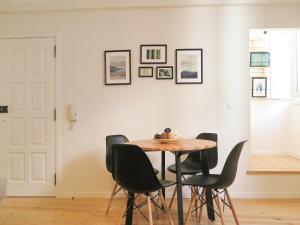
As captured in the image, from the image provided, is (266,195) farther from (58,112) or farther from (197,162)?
(58,112)

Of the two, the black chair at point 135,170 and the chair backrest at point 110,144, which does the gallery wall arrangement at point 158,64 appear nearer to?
the chair backrest at point 110,144

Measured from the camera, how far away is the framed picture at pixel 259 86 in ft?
15.9

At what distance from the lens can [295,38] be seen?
4.61m

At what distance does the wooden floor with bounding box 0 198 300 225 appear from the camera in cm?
252

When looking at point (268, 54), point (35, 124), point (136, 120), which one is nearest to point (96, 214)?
point (136, 120)

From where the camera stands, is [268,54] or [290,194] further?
[268,54]

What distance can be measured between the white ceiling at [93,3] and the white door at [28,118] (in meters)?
0.43

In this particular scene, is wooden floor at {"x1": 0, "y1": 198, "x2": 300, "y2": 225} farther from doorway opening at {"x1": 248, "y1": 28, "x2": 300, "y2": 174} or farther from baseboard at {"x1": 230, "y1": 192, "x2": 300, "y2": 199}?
doorway opening at {"x1": 248, "y1": 28, "x2": 300, "y2": 174}

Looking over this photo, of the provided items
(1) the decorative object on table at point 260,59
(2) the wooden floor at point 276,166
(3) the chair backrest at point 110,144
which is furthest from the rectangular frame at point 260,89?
(3) the chair backrest at point 110,144

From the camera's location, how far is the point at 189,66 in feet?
10.6

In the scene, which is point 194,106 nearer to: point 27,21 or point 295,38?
point 27,21

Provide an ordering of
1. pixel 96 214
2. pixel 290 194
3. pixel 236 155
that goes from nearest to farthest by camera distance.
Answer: pixel 236 155 → pixel 96 214 → pixel 290 194

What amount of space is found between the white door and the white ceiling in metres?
0.43

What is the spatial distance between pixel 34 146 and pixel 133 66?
1720 mm
